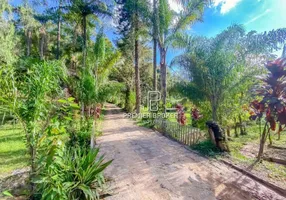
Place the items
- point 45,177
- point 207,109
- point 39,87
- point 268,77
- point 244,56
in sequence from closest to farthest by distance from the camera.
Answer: point 45,177, point 39,87, point 268,77, point 244,56, point 207,109

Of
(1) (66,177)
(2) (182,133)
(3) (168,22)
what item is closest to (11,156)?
(1) (66,177)

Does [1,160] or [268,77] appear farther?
[1,160]

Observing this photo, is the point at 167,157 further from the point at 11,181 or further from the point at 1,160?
the point at 1,160

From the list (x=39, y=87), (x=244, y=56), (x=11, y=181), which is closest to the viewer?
(x=39, y=87)

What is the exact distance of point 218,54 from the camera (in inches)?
237

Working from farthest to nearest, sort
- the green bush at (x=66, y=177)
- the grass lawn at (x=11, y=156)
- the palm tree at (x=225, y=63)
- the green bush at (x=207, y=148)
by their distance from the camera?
the palm tree at (x=225, y=63)
the green bush at (x=207, y=148)
the grass lawn at (x=11, y=156)
the green bush at (x=66, y=177)

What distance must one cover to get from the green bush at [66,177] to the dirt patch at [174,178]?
1.59ft

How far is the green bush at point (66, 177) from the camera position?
239 cm

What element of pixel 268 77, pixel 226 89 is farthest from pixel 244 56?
pixel 268 77

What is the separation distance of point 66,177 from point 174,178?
2.10 meters

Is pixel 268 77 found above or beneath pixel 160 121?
above

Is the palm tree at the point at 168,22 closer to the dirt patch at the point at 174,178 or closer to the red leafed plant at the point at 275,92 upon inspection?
the dirt patch at the point at 174,178

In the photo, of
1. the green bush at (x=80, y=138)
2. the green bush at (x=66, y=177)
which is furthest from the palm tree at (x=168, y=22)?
the green bush at (x=66, y=177)

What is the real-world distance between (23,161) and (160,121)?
556 cm
